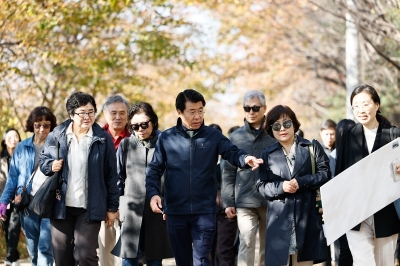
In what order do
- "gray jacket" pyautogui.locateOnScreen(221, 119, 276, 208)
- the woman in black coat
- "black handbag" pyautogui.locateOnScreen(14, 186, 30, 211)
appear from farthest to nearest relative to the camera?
"black handbag" pyautogui.locateOnScreen(14, 186, 30, 211) < "gray jacket" pyautogui.locateOnScreen(221, 119, 276, 208) < the woman in black coat

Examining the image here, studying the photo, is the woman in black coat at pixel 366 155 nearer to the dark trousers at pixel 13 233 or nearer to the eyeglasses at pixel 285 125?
the eyeglasses at pixel 285 125

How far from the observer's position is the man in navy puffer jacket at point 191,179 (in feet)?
25.9

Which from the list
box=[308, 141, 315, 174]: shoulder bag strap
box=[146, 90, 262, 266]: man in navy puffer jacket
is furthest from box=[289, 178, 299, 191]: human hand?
box=[146, 90, 262, 266]: man in navy puffer jacket

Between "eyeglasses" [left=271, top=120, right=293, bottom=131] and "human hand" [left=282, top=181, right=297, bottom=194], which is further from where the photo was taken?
"eyeglasses" [left=271, top=120, right=293, bottom=131]

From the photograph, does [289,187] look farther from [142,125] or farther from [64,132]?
[64,132]

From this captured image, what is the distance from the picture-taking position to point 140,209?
363 inches

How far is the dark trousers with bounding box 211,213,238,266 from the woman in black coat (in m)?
2.86

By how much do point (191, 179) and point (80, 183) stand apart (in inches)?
43.7

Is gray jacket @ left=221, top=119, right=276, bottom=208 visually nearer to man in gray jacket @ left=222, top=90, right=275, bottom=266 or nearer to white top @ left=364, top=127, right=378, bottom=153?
man in gray jacket @ left=222, top=90, right=275, bottom=266

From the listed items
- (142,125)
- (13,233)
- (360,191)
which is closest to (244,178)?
(142,125)

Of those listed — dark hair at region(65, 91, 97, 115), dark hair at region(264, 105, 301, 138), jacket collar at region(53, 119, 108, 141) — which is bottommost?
jacket collar at region(53, 119, 108, 141)

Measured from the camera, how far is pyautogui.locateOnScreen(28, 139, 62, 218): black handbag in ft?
26.4

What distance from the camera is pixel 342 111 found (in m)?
28.6

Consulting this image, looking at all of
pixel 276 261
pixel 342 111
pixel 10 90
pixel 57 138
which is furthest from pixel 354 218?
pixel 342 111
